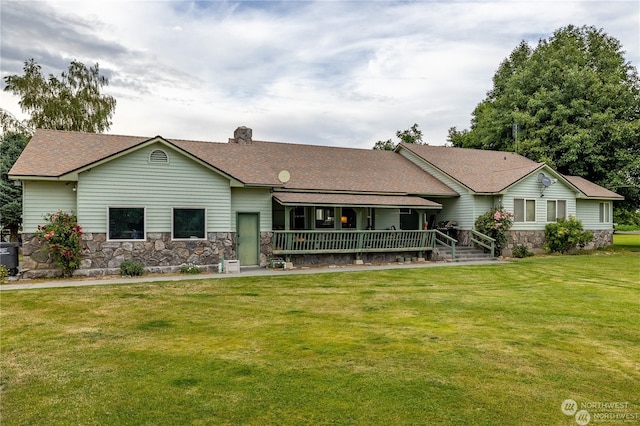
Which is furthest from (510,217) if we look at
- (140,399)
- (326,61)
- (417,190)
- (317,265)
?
(140,399)

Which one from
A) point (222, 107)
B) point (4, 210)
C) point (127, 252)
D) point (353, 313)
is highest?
point (222, 107)

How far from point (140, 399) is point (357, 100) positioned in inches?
991

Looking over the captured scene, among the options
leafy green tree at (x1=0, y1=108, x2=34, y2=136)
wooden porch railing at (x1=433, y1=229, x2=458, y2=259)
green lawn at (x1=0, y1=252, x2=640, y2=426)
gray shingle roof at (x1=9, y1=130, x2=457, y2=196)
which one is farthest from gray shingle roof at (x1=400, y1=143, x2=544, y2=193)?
leafy green tree at (x1=0, y1=108, x2=34, y2=136)

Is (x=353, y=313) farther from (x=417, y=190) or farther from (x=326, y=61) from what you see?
(x=326, y=61)

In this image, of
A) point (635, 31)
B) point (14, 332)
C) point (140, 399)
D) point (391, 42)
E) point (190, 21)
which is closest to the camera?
point (140, 399)

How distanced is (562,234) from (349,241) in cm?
1149

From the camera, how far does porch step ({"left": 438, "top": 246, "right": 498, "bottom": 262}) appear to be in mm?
18969

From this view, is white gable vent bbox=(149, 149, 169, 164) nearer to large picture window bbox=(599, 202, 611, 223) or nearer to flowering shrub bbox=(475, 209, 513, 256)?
flowering shrub bbox=(475, 209, 513, 256)

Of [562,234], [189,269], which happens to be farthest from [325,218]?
[562,234]

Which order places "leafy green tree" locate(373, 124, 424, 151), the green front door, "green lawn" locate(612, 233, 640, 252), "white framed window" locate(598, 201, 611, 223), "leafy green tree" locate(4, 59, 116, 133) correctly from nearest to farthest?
1. the green front door
2. "white framed window" locate(598, 201, 611, 223)
3. "green lawn" locate(612, 233, 640, 252)
4. "leafy green tree" locate(4, 59, 116, 133)
5. "leafy green tree" locate(373, 124, 424, 151)

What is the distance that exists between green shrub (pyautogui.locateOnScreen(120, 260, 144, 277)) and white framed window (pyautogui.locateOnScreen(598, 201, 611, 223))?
974 inches

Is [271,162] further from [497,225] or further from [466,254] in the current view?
[497,225]

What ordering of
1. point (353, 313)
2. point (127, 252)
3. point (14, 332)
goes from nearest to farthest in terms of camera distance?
point (14, 332), point (353, 313), point (127, 252)

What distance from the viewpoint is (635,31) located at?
1063 inches
